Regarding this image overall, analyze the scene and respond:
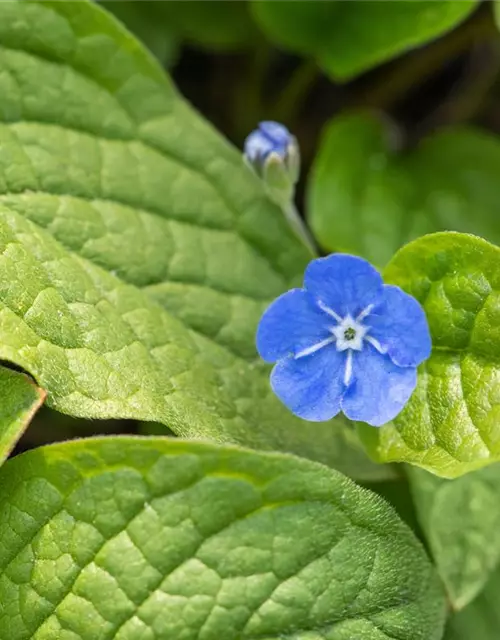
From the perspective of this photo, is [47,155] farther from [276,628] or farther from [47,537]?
[276,628]

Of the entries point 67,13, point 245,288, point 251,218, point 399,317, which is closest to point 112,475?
point 399,317

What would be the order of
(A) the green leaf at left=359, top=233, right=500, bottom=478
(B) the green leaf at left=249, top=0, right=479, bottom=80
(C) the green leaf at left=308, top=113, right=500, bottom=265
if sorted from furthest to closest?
(C) the green leaf at left=308, top=113, right=500, bottom=265, (B) the green leaf at left=249, top=0, right=479, bottom=80, (A) the green leaf at left=359, top=233, right=500, bottom=478

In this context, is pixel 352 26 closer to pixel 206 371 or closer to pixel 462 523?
pixel 206 371

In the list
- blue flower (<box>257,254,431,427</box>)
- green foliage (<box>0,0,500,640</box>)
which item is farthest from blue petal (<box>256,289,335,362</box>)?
green foliage (<box>0,0,500,640</box>)

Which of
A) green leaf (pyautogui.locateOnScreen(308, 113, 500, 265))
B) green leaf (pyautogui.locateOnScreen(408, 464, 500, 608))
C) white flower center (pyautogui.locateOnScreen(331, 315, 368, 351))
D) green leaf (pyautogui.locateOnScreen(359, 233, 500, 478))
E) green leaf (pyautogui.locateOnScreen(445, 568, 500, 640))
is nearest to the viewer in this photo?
green leaf (pyautogui.locateOnScreen(359, 233, 500, 478))

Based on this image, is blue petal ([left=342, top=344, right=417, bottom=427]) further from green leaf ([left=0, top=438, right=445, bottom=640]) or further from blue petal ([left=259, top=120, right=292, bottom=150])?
blue petal ([left=259, top=120, right=292, bottom=150])

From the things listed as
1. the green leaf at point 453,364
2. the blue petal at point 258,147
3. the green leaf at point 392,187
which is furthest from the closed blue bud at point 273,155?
the green leaf at point 453,364
